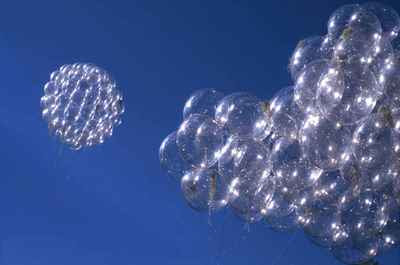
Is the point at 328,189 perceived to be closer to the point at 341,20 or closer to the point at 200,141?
the point at 200,141

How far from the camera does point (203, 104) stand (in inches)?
118

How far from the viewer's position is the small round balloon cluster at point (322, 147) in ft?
8.12

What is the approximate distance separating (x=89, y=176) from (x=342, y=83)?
249cm

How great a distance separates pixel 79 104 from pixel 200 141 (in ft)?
2.89

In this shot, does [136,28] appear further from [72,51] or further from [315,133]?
[315,133]

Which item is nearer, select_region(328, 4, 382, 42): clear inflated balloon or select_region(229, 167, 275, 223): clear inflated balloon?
select_region(328, 4, 382, 42): clear inflated balloon

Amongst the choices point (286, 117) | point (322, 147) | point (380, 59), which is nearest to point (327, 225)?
point (322, 147)

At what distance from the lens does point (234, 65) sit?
186 inches

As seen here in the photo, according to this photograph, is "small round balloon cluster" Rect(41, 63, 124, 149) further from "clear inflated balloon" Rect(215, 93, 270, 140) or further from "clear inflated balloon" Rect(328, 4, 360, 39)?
"clear inflated balloon" Rect(328, 4, 360, 39)

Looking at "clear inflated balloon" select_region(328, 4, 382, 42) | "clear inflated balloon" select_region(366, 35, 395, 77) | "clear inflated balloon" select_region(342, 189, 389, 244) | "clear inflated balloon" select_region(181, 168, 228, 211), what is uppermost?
"clear inflated balloon" select_region(328, 4, 382, 42)

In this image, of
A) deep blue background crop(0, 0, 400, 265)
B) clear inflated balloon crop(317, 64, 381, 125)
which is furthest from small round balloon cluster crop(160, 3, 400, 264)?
deep blue background crop(0, 0, 400, 265)

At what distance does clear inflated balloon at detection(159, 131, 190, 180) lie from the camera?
9.32ft

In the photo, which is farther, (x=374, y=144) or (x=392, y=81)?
(x=392, y=81)

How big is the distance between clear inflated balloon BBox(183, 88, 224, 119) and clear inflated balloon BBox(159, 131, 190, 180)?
0.19 m
